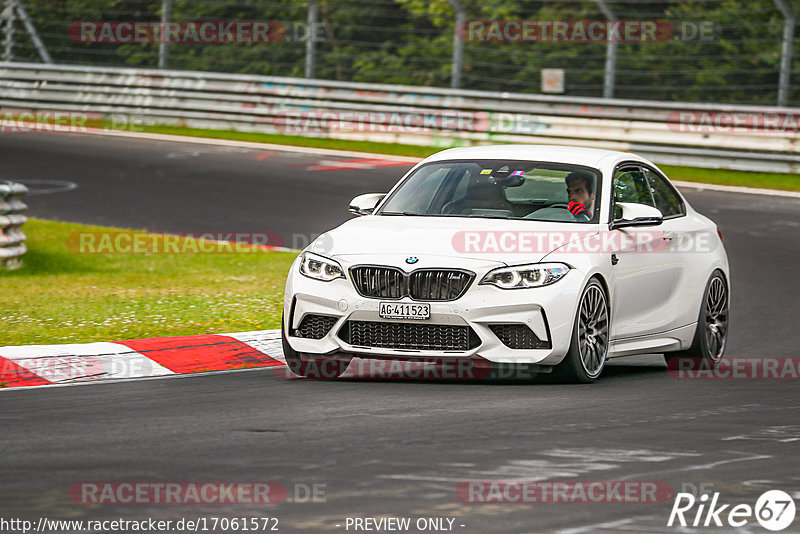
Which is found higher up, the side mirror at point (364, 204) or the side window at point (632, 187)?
the side window at point (632, 187)

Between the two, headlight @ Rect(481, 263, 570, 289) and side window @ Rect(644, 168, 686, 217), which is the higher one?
side window @ Rect(644, 168, 686, 217)

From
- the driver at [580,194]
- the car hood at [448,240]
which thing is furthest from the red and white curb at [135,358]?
the driver at [580,194]

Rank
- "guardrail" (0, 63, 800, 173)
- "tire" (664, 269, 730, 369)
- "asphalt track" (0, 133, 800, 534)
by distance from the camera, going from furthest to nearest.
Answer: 1. "guardrail" (0, 63, 800, 173)
2. "tire" (664, 269, 730, 369)
3. "asphalt track" (0, 133, 800, 534)

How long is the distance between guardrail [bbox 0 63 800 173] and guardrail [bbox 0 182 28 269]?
11.6m

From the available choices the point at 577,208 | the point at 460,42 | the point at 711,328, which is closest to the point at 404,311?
the point at 577,208

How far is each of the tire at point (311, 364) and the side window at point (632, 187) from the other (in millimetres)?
2195

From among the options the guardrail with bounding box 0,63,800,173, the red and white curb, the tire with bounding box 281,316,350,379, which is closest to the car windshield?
the tire with bounding box 281,316,350,379

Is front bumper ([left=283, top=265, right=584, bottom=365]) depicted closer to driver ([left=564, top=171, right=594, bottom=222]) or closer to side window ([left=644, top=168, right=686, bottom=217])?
driver ([left=564, top=171, right=594, bottom=222])

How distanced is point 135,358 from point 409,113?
16983 millimetres

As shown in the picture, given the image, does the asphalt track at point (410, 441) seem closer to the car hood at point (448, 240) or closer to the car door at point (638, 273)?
the car door at point (638, 273)

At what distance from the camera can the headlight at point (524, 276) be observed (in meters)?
8.86

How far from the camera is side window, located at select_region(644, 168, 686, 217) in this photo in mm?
10852

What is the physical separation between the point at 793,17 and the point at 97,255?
12.0 metres

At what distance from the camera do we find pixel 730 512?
5.83m
